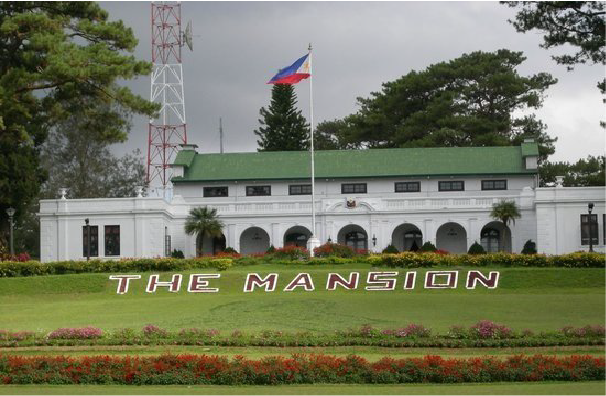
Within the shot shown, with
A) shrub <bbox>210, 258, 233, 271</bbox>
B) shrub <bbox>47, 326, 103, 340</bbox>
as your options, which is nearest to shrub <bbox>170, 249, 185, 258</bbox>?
shrub <bbox>210, 258, 233, 271</bbox>

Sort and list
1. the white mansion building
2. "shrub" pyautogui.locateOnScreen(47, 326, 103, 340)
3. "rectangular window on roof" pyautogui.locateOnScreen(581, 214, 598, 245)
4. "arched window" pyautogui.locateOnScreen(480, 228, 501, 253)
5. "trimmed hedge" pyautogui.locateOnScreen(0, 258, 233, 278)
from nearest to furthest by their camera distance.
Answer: "shrub" pyautogui.locateOnScreen(47, 326, 103, 340) → "trimmed hedge" pyautogui.locateOnScreen(0, 258, 233, 278) → "rectangular window on roof" pyautogui.locateOnScreen(581, 214, 598, 245) → the white mansion building → "arched window" pyautogui.locateOnScreen(480, 228, 501, 253)

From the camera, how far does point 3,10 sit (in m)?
46.2

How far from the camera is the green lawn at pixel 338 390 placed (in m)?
18.5

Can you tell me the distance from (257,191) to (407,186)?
10121 millimetres

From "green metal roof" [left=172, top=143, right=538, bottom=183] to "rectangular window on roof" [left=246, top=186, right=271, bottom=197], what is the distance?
2.53ft

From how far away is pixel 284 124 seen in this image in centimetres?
9019

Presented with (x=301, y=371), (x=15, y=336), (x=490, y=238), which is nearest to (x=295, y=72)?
(x=490, y=238)

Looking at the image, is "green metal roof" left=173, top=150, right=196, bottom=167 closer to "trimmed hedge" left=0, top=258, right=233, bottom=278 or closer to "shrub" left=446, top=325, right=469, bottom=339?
"trimmed hedge" left=0, top=258, right=233, bottom=278

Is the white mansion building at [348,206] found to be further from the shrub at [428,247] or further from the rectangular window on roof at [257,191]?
the shrub at [428,247]

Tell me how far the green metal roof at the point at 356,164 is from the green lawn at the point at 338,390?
48199 mm

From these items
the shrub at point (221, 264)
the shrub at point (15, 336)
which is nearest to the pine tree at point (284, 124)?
the shrub at point (221, 264)

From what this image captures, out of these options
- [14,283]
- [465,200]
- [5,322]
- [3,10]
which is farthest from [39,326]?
[465,200]

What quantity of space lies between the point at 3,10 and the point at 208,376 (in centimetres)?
3058

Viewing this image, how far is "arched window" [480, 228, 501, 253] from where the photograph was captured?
6575 centimetres
